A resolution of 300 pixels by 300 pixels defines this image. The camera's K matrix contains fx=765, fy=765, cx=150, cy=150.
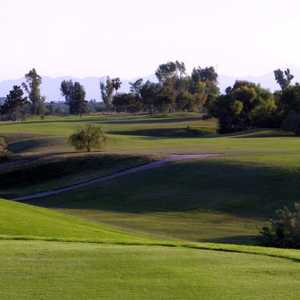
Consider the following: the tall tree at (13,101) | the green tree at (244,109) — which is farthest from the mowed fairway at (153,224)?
the tall tree at (13,101)

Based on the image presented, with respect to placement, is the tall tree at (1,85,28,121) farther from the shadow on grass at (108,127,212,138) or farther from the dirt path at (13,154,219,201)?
the dirt path at (13,154,219,201)

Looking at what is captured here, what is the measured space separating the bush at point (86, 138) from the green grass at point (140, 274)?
55.9 meters

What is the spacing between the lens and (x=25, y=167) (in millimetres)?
64500

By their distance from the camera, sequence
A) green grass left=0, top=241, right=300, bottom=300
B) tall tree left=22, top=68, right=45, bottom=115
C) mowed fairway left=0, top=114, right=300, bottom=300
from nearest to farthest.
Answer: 1. green grass left=0, top=241, right=300, bottom=300
2. mowed fairway left=0, top=114, right=300, bottom=300
3. tall tree left=22, top=68, right=45, bottom=115

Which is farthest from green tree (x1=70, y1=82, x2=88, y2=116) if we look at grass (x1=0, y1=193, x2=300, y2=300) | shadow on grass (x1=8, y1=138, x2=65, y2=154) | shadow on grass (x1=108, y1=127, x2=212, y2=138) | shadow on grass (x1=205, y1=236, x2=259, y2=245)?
grass (x1=0, y1=193, x2=300, y2=300)

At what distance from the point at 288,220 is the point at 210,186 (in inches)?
881

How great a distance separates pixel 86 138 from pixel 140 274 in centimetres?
5956

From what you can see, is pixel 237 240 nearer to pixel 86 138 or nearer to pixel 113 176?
pixel 113 176

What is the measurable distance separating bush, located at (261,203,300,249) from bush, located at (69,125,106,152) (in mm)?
43581

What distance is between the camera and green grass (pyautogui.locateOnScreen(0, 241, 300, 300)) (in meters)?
10.8

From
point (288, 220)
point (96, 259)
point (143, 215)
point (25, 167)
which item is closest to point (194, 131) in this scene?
point (25, 167)

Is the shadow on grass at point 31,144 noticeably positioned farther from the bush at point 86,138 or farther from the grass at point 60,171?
the grass at point 60,171

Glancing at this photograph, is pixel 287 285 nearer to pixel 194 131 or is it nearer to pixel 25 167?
pixel 25 167

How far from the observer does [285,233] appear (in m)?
27.0
